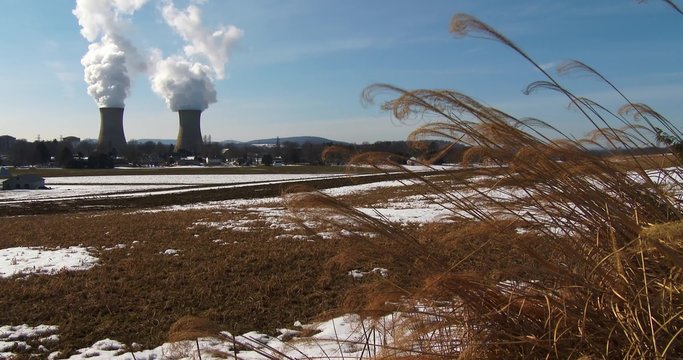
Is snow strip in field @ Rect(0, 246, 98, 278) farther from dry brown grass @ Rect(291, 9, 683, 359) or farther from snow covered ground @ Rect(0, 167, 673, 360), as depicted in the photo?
dry brown grass @ Rect(291, 9, 683, 359)

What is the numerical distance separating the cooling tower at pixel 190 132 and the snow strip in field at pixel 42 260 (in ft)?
258

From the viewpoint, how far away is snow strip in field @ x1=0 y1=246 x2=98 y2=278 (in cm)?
762

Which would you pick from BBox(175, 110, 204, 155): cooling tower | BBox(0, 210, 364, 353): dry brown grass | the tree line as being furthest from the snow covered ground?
BBox(175, 110, 204, 155): cooling tower

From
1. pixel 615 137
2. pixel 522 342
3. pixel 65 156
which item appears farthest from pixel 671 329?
pixel 65 156

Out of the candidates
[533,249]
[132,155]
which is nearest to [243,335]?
[533,249]

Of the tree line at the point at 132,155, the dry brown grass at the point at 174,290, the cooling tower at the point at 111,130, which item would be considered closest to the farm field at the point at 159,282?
the dry brown grass at the point at 174,290

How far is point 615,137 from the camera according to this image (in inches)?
83.4

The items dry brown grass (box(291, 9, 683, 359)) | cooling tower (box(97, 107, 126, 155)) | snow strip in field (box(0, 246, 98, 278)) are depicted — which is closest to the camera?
dry brown grass (box(291, 9, 683, 359))

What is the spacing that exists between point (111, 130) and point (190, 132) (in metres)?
13.2

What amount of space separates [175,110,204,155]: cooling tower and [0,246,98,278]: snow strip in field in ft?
258

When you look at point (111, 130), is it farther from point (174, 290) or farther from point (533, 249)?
point (533, 249)

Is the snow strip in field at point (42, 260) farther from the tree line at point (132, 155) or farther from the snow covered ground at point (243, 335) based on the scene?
the tree line at point (132, 155)

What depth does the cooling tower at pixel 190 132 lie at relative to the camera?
85500 mm

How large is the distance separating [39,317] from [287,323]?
265 cm
